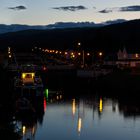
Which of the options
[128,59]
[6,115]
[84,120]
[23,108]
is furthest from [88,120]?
[128,59]

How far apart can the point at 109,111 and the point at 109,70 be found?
147ft

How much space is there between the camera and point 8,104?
188ft

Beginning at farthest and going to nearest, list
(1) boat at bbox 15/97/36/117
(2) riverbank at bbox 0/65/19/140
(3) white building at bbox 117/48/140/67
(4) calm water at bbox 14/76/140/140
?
(3) white building at bbox 117/48/140/67 < (1) boat at bbox 15/97/36/117 < (4) calm water at bbox 14/76/140/140 < (2) riverbank at bbox 0/65/19/140

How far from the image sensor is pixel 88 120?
55.6 m

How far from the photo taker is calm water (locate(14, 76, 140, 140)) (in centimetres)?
4716

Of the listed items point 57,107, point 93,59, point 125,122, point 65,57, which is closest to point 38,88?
point 57,107

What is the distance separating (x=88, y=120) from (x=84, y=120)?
37 cm

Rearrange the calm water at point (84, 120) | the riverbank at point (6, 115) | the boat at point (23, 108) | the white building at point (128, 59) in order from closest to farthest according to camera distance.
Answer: the riverbank at point (6, 115) → the calm water at point (84, 120) → the boat at point (23, 108) → the white building at point (128, 59)

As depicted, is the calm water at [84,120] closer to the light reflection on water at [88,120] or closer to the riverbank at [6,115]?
the light reflection on water at [88,120]

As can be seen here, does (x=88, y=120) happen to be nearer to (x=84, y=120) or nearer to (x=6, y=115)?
(x=84, y=120)

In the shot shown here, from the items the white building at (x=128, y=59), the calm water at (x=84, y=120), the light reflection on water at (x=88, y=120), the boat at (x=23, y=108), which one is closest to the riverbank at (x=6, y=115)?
the boat at (x=23, y=108)

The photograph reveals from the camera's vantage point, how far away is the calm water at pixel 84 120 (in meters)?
47.2

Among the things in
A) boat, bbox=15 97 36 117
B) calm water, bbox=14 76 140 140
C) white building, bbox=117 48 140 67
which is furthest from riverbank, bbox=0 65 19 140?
white building, bbox=117 48 140 67

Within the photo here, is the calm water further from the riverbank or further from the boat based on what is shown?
the riverbank
